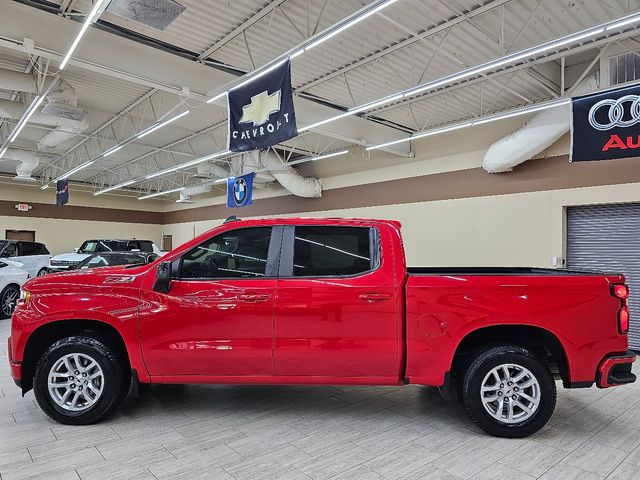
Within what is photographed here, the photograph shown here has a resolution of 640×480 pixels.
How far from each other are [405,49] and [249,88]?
2.62 metres

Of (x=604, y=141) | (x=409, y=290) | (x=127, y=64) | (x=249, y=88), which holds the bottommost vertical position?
(x=409, y=290)

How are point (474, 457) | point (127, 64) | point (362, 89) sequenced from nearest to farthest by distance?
point (474, 457) → point (127, 64) → point (362, 89)

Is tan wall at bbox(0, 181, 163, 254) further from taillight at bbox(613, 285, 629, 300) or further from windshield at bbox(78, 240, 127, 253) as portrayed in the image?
taillight at bbox(613, 285, 629, 300)

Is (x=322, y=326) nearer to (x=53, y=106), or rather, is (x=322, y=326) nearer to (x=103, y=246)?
(x=53, y=106)

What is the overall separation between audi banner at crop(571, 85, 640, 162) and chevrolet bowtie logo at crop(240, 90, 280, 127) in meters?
4.28

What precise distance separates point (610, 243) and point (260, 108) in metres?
6.47

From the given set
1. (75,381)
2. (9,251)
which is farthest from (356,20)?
(9,251)

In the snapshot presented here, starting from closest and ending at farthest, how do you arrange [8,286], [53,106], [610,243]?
[610,243]
[53,106]
[8,286]

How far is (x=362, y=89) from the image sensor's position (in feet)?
26.8

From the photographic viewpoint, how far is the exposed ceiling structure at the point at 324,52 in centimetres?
550

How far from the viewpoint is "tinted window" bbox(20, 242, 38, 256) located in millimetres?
10673

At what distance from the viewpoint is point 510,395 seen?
→ 121 inches

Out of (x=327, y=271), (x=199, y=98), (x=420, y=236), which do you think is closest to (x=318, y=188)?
(x=420, y=236)

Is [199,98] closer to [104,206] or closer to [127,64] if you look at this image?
[127,64]
